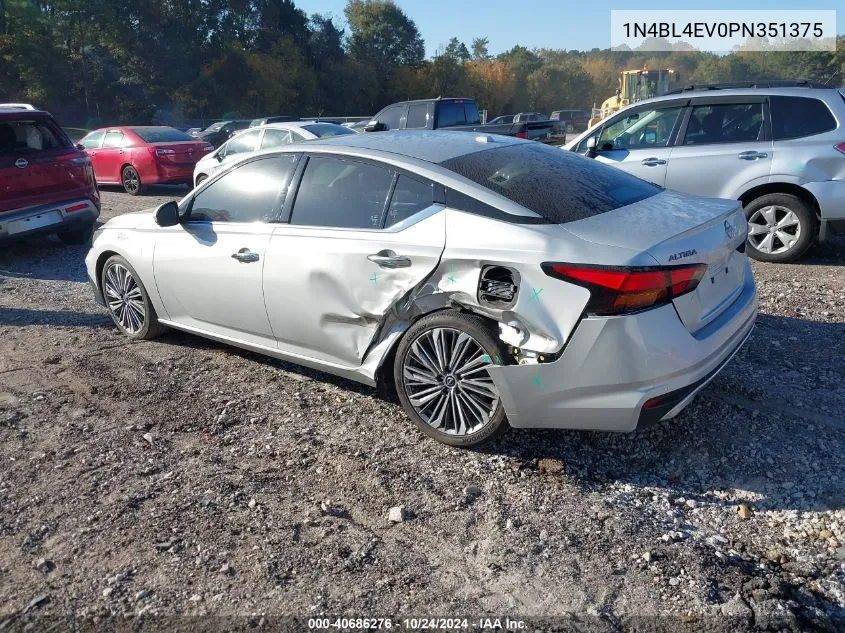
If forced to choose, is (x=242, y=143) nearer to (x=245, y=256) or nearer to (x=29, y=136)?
(x=29, y=136)

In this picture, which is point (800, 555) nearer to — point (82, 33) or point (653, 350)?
point (653, 350)

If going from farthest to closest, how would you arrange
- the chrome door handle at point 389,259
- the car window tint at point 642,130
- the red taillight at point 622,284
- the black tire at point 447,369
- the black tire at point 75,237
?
the black tire at point 75,237, the car window tint at point 642,130, the chrome door handle at point 389,259, the black tire at point 447,369, the red taillight at point 622,284

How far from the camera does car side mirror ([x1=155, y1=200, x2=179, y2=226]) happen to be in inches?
194

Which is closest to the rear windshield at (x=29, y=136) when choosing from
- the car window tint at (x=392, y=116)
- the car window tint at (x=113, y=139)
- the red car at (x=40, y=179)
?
the red car at (x=40, y=179)

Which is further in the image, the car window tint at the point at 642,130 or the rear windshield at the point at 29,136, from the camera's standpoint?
the rear windshield at the point at 29,136

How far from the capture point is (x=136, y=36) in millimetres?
46125

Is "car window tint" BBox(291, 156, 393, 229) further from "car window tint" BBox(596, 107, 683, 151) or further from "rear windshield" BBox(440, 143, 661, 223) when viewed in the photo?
"car window tint" BBox(596, 107, 683, 151)

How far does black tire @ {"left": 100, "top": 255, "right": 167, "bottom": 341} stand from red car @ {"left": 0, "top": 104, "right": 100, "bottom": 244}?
3.43 meters

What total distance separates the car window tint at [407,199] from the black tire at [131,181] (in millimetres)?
12488

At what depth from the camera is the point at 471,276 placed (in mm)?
3574

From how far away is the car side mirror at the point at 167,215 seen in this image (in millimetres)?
4940

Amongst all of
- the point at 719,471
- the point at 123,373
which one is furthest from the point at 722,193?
the point at 123,373

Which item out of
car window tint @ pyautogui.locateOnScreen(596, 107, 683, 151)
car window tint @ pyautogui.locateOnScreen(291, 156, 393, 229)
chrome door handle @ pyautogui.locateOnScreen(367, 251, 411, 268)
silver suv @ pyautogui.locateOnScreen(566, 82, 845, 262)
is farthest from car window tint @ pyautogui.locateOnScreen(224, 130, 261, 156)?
chrome door handle @ pyautogui.locateOnScreen(367, 251, 411, 268)

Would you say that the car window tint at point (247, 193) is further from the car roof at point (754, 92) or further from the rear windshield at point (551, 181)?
the car roof at point (754, 92)
